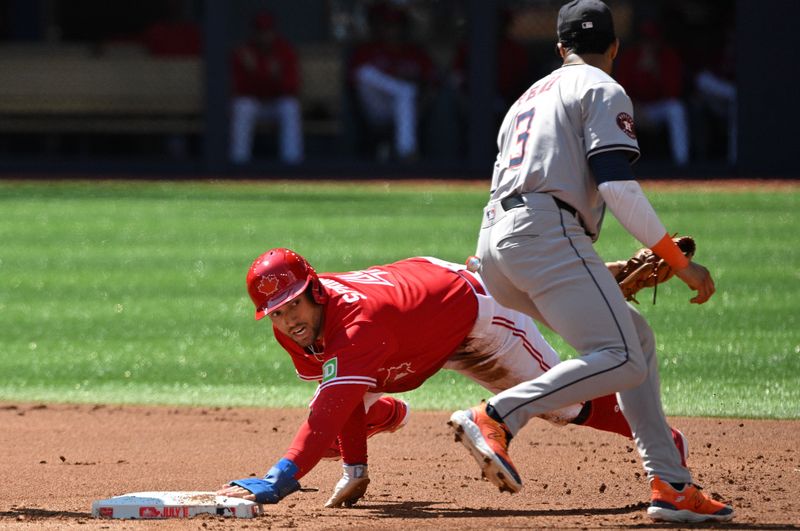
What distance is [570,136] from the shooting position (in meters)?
3.94

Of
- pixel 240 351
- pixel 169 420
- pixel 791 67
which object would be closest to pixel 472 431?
pixel 169 420

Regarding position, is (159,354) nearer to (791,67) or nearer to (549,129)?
(549,129)

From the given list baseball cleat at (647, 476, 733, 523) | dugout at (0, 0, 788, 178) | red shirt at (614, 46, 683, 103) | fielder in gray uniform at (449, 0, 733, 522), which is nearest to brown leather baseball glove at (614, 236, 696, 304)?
fielder in gray uniform at (449, 0, 733, 522)

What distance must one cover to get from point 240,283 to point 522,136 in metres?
6.13

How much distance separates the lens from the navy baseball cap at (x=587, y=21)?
4.02 m

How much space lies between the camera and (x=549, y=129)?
3.94 m

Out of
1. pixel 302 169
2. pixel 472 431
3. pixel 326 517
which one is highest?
pixel 472 431

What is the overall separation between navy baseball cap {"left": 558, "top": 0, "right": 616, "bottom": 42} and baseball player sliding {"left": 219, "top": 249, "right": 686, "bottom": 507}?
39.1 inches

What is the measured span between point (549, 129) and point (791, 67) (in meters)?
11.5

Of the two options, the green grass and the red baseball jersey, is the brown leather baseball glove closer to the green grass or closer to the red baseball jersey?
the red baseball jersey

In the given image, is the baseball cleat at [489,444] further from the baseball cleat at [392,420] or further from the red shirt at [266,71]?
the red shirt at [266,71]

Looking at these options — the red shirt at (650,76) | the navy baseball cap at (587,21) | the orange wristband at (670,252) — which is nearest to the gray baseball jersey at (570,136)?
the navy baseball cap at (587,21)

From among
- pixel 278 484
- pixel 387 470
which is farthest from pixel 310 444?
pixel 387 470

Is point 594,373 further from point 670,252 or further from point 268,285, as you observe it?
point 268,285
